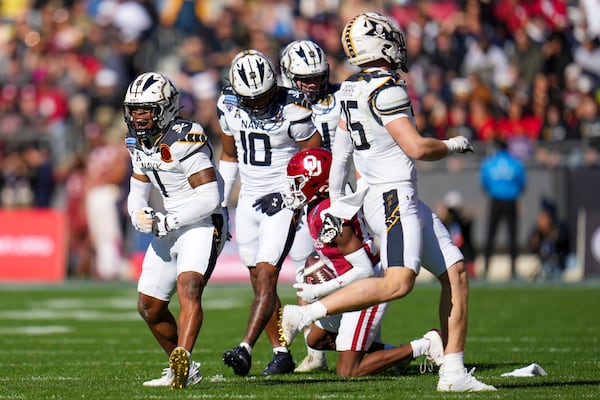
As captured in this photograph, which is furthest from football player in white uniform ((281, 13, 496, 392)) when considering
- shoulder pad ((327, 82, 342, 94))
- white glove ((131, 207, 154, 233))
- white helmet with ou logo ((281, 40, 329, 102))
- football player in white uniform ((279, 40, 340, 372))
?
shoulder pad ((327, 82, 342, 94))

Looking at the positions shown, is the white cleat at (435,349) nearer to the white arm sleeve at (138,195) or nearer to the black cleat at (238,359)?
the black cleat at (238,359)

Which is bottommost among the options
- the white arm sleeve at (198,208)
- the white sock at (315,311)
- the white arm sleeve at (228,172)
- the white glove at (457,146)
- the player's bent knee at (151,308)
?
the player's bent knee at (151,308)

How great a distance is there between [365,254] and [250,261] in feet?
3.30

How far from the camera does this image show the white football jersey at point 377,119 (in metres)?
6.98

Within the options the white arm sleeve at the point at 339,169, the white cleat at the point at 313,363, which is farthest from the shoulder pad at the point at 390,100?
the white cleat at the point at 313,363

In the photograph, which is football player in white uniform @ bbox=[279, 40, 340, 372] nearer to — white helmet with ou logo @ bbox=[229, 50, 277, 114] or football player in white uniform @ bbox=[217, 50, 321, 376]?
football player in white uniform @ bbox=[217, 50, 321, 376]

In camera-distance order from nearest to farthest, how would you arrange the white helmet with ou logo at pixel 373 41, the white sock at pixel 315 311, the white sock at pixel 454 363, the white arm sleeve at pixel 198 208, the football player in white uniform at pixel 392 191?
the white sock at pixel 315 311, the football player in white uniform at pixel 392 191, the white sock at pixel 454 363, the white helmet with ou logo at pixel 373 41, the white arm sleeve at pixel 198 208

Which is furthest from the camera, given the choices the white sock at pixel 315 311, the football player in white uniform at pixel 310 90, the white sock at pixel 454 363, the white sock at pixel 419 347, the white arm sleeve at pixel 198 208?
the football player in white uniform at pixel 310 90

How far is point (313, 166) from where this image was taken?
8.38m

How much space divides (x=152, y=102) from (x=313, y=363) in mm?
2310

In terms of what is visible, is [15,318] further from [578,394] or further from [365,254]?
[578,394]

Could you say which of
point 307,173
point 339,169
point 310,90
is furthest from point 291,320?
point 310,90

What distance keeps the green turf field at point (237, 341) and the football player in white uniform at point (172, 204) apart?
1.69ft

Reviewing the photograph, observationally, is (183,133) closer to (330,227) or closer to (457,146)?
(330,227)
